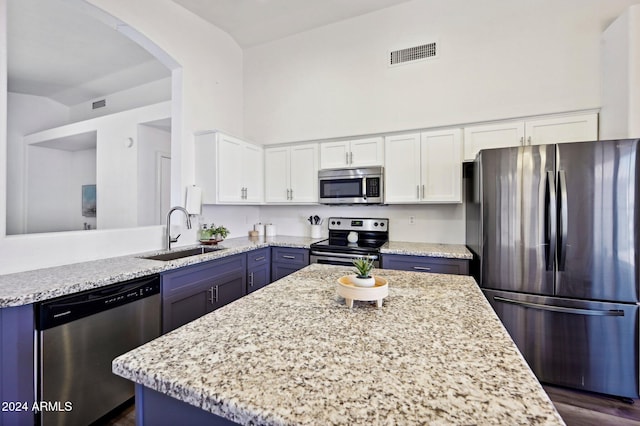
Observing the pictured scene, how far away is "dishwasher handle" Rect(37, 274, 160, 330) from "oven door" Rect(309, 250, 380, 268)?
1503 millimetres

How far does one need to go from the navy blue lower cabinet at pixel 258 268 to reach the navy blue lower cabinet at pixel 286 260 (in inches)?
2.4

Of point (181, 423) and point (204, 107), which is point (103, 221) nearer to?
point (204, 107)

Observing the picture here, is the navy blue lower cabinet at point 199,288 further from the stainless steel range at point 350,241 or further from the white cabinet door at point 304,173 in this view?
the white cabinet door at point 304,173

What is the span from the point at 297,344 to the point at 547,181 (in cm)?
226

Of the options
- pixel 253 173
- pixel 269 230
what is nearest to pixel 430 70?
pixel 253 173

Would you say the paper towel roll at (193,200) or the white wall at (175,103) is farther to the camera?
the paper towel roll at (193,200)

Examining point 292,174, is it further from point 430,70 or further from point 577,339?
point 577,339

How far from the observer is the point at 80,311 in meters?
1.60

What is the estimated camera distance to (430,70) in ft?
10.4

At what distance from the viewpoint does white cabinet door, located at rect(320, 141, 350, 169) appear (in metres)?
3.37

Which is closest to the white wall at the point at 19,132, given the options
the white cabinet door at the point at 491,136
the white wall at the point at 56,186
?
the white wall at the point at 56,186

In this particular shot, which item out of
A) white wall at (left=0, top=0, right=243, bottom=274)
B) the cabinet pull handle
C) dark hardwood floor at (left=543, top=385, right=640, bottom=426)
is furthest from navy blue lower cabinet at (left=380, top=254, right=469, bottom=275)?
white wall at (left=0, top=0, right=243, bottom=274)

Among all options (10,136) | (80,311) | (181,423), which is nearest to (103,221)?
(10,136)

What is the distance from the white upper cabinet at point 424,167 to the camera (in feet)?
9.43
